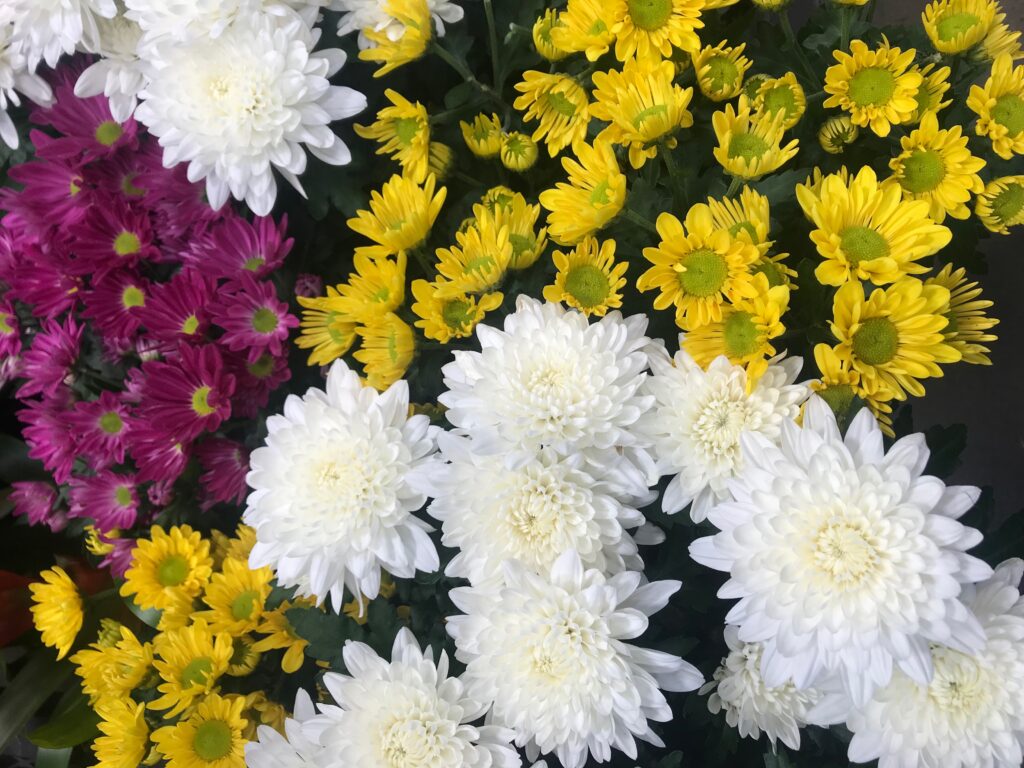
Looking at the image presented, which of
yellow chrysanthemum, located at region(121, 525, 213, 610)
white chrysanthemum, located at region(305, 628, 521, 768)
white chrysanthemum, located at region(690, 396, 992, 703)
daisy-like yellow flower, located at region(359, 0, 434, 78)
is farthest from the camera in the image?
yellow chrysanthemum, located at region(121, 525, 213, 610)

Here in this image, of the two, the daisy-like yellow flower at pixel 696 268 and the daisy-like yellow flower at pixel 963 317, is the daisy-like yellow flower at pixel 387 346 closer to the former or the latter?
the daisy-like yellow flower at pixel 696 268

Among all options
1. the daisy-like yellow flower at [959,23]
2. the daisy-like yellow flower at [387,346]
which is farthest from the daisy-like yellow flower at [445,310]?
the daisy-like yellow flower at [959,23]

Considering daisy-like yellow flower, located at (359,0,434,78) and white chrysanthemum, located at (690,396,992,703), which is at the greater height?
daisy-like yellow flower, located at (359,0,434,78)

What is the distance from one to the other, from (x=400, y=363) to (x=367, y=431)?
0.09m

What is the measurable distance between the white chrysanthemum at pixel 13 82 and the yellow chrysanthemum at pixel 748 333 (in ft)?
2.57

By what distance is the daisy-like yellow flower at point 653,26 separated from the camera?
2.03 ft

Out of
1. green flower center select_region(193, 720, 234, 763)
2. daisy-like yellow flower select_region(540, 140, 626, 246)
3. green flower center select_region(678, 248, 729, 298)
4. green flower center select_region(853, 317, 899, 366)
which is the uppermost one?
daisy-like yellow flower select_region(540, 140, 626, 246)

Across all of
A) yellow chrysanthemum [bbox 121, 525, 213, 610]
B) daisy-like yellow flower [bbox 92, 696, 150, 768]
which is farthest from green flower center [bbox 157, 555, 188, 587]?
daisy-like yellow flower [bbox 92, 696, 150, 768]

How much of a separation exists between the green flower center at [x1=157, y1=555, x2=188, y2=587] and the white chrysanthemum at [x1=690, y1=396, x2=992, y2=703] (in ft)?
1.91

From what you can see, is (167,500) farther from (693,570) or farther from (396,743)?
(693,570)

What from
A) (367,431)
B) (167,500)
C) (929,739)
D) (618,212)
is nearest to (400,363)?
(367,431)

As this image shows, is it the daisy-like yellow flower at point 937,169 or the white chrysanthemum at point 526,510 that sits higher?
the daisy-like yellow flower at point 937,169

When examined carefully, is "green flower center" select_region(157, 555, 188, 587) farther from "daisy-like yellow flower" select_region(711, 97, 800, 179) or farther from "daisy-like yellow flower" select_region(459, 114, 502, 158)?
"daisy-like yellow flower" select_region(711, 97, 800, 179)

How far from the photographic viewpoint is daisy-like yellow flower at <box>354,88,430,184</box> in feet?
2.32
